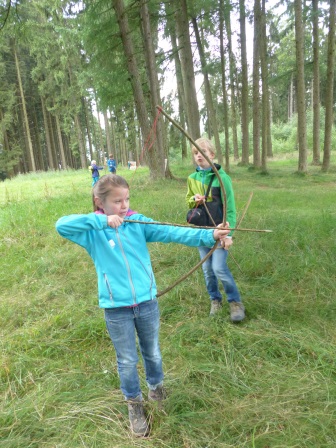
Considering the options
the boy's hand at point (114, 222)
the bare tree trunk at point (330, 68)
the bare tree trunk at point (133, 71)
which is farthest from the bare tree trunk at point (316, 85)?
the boy's hand at point (114, 222)

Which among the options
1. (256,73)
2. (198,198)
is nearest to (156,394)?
(198,198)

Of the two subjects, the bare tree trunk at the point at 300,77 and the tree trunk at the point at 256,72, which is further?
the tree trunk at the point at 256,72

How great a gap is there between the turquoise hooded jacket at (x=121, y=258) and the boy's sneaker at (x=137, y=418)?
698mm

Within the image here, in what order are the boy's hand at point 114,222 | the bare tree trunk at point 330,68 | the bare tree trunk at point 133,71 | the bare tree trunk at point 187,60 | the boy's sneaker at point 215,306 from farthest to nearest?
1. the bare tree trunk at point 330,68
2. the bare tree trunk at point 187,60
3. the bare tree trunk at point 133,71
4. the boy's sneaker at point 215,306
5. the boy's hand at point 114,222

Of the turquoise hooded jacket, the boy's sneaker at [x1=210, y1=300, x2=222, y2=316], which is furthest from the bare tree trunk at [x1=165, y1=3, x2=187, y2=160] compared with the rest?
the turquoise hooded jacket

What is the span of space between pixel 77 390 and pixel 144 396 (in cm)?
50

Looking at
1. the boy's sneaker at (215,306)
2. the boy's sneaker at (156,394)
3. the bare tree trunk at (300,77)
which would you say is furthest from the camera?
the bare tree trunk at (300,77)

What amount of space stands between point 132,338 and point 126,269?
17.7 inches

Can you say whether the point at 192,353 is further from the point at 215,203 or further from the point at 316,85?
the point at 316,85

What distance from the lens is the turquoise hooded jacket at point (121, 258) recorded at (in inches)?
73.7

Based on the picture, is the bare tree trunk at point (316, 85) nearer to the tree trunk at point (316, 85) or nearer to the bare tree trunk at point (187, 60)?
Answer: the tree trunk at point (316, 85)

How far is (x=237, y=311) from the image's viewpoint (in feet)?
10.2

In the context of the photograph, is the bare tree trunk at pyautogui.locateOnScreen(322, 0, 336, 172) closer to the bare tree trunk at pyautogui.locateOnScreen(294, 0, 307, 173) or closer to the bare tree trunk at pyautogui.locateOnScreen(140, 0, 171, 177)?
the bare tree trunk at pyautogui.locateOnScreen(294, 0, 307, 173)

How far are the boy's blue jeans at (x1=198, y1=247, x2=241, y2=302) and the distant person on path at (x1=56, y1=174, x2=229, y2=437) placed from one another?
1.05 metres
